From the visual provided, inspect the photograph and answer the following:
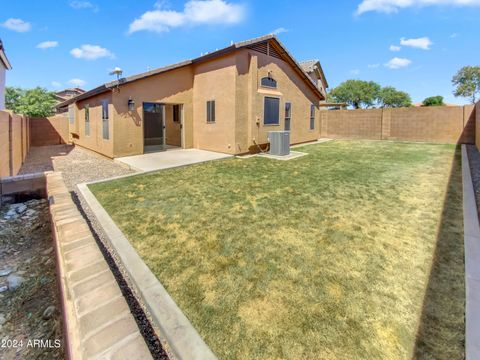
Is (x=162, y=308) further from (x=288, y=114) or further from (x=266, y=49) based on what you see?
(x=288, y=114)

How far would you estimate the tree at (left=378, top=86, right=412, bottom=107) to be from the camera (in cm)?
5059

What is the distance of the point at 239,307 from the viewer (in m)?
2.65

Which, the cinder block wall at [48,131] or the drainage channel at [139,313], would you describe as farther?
the cinder block wall at [48,131]

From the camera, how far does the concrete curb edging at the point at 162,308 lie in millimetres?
2180

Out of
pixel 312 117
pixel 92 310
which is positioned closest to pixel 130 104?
pixel 92 310

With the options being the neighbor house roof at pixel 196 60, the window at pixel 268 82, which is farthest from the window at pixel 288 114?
the neighbor house roof at pixel 196 60

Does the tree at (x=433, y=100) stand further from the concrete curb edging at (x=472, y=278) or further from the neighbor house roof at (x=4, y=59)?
the neighbor house roof at (x=4, y=59)

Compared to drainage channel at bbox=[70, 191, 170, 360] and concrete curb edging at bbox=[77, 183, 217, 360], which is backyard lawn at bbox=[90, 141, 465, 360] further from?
drainage channel at bbox=[70, 191, 170, 360]

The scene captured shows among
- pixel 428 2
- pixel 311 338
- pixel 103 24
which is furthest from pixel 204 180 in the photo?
pixel 428 2

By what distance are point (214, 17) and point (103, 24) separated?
7.21 m

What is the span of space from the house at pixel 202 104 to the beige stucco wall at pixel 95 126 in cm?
4

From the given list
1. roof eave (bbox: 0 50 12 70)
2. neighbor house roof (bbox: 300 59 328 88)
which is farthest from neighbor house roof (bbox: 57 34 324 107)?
neighbor house roof (bbox: 300 59 328 88)

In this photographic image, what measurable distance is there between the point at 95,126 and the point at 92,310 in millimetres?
13112

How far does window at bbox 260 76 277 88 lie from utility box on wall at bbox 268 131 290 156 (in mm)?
2712
